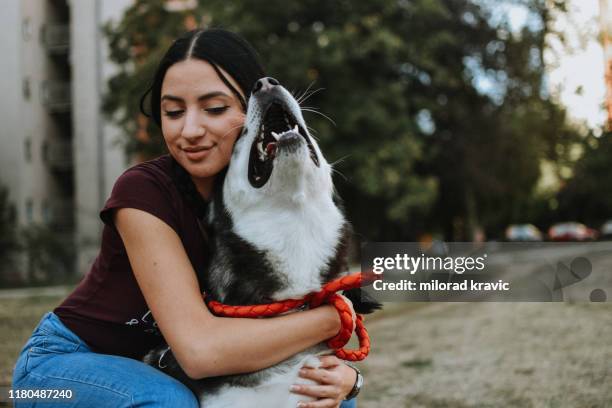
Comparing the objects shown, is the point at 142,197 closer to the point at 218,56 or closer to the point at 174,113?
the point at 174,113

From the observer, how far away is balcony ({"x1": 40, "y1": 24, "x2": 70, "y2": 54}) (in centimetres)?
2097

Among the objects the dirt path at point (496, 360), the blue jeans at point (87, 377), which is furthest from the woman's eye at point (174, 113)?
the dirt path at point (496, 360)

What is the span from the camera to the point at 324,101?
17.3 m

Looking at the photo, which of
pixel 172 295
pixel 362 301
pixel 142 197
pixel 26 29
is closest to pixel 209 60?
pixel 142 197

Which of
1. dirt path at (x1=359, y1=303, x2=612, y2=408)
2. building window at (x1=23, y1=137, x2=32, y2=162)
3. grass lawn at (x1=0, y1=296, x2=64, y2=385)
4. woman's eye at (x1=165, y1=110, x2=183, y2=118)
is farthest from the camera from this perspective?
building window at (x1=23, y1=137, x2=32, y2=162)

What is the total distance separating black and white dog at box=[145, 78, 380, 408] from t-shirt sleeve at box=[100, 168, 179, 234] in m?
0.19

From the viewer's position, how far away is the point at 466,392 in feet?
15.6

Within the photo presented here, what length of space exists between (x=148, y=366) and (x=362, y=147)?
49.1ft

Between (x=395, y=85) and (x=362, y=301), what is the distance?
15533 millimetres

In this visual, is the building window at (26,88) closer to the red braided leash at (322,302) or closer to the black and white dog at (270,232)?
the black and white dog at (270,232)

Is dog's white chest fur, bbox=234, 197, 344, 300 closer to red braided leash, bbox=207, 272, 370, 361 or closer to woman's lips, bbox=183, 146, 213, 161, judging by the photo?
red braided leash, bbox=207, 272, 370, 361

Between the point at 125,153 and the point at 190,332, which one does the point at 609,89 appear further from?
the point at 125,153

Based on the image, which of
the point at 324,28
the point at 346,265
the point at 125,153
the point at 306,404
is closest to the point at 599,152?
the point at 346,265

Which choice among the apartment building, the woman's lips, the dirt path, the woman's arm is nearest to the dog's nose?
the woman's lips
